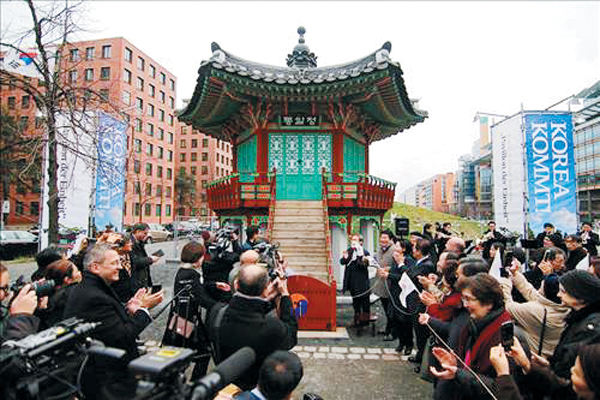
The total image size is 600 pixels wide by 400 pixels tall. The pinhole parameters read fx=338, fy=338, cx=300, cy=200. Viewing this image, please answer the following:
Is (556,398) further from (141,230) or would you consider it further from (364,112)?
(364,112)

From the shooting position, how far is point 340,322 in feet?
25.5

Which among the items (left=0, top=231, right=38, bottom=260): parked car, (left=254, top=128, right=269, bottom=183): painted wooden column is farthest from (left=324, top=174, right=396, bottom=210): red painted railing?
(left=0, top=231, right=38, bottom=260): parked car

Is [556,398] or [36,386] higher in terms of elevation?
[36,386]

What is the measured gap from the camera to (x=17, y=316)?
2.55m

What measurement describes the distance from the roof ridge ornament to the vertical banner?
8.38 meters

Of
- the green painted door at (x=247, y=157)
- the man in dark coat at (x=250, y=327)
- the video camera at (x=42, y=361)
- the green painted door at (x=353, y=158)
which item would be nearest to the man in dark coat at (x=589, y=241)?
the green painted door at (x=353, y=158)

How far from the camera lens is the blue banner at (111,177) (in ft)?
32.2

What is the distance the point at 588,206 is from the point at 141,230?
5464cm

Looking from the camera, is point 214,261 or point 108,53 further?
point 108,53

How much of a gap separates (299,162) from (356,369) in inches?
346

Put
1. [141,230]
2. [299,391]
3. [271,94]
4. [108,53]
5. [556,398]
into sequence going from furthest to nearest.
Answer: [108,53] < [271,94] < [141,230] < [299,391] < [556,398]

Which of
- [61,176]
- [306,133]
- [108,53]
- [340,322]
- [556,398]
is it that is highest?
[108,53]

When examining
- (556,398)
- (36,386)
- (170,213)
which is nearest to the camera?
(36,386)

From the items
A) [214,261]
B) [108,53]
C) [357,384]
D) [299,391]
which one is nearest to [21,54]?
[214,261]
